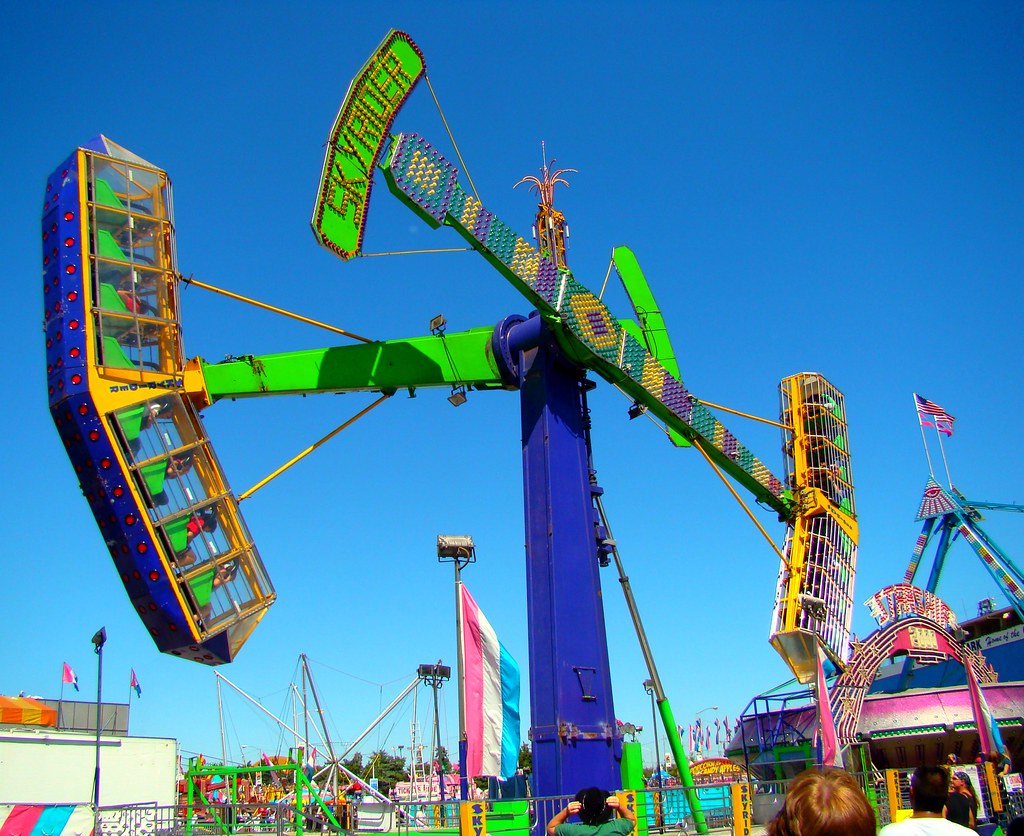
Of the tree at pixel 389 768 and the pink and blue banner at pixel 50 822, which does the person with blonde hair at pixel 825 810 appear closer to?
the pink and blue banner at pixel 50 822

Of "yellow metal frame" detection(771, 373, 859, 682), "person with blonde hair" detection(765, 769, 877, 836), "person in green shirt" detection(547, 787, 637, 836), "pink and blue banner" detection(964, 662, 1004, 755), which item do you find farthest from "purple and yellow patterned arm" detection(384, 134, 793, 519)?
"person with blonde hair" detection(765, 769, 877, 836)

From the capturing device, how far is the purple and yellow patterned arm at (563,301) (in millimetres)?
15062

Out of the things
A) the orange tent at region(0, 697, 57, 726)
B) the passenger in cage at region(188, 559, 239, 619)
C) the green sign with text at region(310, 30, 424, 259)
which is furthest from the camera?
the orange tent at region(0, 697, 57, 726)

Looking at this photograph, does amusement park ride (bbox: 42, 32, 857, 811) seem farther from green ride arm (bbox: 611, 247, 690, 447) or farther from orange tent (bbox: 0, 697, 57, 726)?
orange tent (bbox: 0, 697, 57, 726)

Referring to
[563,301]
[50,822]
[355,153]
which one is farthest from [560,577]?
[50,822]

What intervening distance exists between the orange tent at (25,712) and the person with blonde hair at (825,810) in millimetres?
33353

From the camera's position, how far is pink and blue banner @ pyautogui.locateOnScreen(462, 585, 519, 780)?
16516 mm

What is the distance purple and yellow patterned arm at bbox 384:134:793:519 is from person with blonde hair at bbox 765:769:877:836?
12.9 meters

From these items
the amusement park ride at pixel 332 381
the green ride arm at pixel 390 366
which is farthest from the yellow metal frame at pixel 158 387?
the green ride arm at pixel 390 366

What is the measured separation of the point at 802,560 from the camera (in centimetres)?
2362

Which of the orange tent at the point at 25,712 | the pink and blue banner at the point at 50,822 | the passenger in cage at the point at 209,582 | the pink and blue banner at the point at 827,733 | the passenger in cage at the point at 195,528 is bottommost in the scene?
the pink and blue banner at the point at 50,822

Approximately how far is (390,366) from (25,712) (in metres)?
22.2

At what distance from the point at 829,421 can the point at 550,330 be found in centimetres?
1196

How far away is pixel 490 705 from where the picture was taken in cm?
1686
